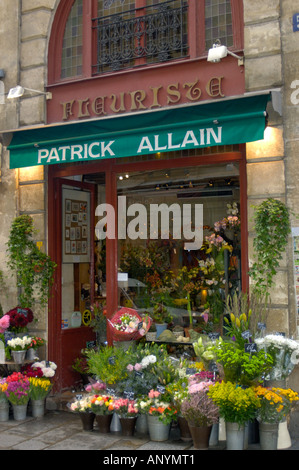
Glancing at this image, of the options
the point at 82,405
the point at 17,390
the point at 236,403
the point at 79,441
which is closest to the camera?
the point at 236,403

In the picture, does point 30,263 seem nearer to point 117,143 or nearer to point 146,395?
point 117,143

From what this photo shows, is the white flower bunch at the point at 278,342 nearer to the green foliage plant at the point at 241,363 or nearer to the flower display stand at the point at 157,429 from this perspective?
the green foliage plant at the point at 241,363

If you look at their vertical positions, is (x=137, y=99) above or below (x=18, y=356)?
above

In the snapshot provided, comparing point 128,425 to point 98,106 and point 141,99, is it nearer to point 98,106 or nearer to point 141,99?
point 141,99

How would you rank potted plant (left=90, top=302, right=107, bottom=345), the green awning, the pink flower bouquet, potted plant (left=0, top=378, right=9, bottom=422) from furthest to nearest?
1. potted plant (left=90, top=302, right=107, bottom=345)
2. potted plant (left=0, top=378, right=9, bottom=422)
3. the green awning
4. the pink flower bouquet

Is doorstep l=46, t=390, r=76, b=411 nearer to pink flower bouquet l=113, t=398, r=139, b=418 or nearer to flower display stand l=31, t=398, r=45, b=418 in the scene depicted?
flower display stand l=31, t=398, r=45, b=418

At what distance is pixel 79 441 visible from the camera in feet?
21.0

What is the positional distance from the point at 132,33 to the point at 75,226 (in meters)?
2.97

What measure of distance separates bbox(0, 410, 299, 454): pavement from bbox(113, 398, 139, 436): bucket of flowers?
0.10 metres

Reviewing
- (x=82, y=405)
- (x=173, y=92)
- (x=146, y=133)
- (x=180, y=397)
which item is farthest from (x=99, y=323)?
(x=173, y=92)

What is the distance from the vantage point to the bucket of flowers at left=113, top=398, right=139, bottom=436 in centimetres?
638

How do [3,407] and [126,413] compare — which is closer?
[126,413]

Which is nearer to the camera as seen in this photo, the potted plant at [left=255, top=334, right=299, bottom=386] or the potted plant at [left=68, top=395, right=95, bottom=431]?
the potted plant at [left=255, top=334, right=299, bottom=386]

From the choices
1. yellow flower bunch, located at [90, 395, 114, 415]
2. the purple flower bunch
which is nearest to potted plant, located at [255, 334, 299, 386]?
yellow flower bunch, located at [90, 395, 114, 415]
